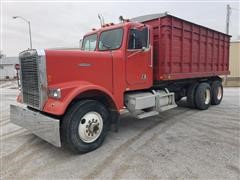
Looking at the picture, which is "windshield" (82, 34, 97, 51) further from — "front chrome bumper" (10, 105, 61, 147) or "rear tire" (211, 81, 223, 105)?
"rear tire" (211, 81, 223, 105)

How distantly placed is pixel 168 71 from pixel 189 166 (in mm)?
3140

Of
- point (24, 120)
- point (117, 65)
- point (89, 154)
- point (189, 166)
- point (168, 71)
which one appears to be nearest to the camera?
point (189, 166)

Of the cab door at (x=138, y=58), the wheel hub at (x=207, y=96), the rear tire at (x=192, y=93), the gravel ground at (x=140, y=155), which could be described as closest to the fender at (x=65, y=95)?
the gravel ground at (x=140, y=155)

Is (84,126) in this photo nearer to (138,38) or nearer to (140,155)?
(140,155)

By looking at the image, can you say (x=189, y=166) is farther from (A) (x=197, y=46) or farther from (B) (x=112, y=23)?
(A) (x=197, y=46)

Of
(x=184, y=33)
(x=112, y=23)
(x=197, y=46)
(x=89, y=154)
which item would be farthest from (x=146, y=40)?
(x=89, y=154)

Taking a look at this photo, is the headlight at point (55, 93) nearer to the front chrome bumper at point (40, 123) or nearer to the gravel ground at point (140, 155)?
the front chrome bumper at point (40, 123)

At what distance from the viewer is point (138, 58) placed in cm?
518

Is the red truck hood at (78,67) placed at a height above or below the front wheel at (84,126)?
above

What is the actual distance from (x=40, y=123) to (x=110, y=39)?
104 inches

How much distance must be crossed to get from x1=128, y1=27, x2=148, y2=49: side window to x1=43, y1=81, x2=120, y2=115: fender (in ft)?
5.23

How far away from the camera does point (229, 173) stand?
312 centimetres

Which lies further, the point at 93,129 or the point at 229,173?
the point at 93,129

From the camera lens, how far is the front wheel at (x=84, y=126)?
3748 millimetres
